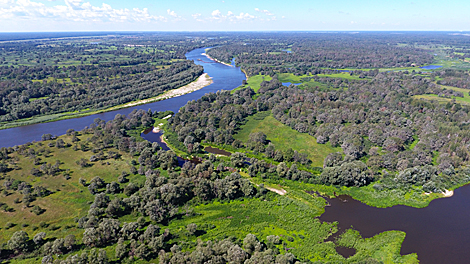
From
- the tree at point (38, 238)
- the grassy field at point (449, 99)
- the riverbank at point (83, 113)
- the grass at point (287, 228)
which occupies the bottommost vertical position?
the grass at point (287, 228)

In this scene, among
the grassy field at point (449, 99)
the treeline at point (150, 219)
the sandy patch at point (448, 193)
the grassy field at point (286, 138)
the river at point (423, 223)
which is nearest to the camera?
the treeline at point (150, 219)

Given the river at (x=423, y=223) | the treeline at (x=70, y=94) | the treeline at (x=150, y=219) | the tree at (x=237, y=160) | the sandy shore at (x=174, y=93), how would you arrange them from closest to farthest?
1. the treeline at (x=150, y=219)
2. the river at (x=423, y=223)
3. the tree at (x=237, y=160)
4. the treeline at (x=70, y=94)
5. the sandy shore at (x=174, y=93)

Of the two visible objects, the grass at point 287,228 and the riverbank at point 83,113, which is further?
the riverbank at point 83,113

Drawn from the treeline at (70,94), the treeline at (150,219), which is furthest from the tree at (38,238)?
the treeline at (70,94)

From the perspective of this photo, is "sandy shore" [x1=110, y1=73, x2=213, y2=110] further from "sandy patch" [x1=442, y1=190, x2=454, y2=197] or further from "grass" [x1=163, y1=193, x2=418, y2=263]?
"sandy patch" [x1=442, y1=190, x2=454, y2=197]

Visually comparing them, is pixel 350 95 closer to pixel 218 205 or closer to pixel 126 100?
pixel 218 205

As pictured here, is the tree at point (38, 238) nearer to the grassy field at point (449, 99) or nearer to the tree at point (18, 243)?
the tree at point (18, 243)

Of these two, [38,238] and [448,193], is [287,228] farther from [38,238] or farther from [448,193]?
[38,238]
